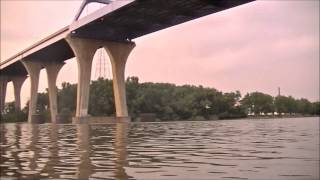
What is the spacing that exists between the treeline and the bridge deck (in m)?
Result: 15.2

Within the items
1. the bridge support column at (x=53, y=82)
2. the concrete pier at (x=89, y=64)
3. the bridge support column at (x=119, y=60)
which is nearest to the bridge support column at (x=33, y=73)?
the bridge support column at (x=53, y=82)

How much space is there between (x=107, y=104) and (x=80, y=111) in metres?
22.4

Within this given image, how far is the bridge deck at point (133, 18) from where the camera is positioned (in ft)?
143

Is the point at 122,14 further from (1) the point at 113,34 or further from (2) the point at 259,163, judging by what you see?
(2) the point at 259,163

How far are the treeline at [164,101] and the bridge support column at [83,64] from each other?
46.6 feet

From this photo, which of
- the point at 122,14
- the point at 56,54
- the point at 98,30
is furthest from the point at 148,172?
the point at 56,54

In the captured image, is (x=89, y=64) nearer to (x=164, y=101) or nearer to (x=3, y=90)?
(x=164, y=101)

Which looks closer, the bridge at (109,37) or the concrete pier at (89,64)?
the bridge at (109,37)

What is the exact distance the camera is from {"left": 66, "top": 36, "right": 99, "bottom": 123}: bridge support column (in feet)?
184

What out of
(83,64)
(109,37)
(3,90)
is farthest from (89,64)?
(3,90)

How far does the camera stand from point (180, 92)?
9238 centimetres

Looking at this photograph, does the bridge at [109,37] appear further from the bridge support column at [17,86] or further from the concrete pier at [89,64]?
the bridge support column at [17,86]

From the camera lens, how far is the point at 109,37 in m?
57.9

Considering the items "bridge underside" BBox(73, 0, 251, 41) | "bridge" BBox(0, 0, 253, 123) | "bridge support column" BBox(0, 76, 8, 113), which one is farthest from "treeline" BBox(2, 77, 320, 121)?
"bridge underside" BBox(73, 0, 251, 41)
